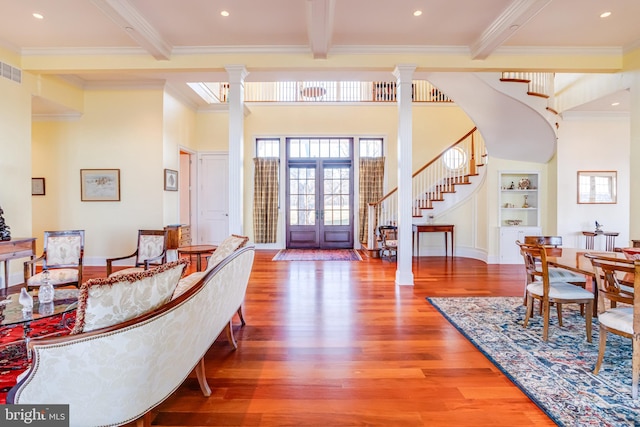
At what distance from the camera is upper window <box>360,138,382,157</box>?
28.8ft

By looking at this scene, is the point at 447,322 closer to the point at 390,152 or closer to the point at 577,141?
the point at 577,141

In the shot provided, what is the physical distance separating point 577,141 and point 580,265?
15.5 feet

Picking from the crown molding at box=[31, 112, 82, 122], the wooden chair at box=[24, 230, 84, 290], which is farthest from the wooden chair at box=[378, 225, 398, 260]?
the crown molding at box=[31, 112, 82, 122]

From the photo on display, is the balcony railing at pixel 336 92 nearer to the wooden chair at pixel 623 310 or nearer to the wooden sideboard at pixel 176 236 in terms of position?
the wooden sideboard at pixel 176 236

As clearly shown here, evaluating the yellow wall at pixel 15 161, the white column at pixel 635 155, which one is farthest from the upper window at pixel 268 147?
the white column at pixel 635 155

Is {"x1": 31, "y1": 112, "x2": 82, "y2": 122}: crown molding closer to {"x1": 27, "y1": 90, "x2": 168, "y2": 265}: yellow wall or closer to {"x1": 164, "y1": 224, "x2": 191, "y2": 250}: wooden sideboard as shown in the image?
{"x1": 27, "y1": 90, "x2": 168, "y2": 265}: yellow wall

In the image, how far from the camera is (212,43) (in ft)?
15.2

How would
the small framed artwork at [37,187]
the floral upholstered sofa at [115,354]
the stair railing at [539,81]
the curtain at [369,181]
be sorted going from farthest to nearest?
1. the curtain at [369,181]
2. the small framed artwork at [37,187]
3. the stair railing at [539,81]
4. the floral upholstered sofa at [115,354]

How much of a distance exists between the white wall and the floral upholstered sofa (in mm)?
7213

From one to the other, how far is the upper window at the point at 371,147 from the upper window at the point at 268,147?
2285 mm

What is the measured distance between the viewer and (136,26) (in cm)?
393

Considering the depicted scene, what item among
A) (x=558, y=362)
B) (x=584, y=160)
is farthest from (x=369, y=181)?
(x=558, y=362)

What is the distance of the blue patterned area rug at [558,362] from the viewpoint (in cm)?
195

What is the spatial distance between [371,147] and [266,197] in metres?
3.11
